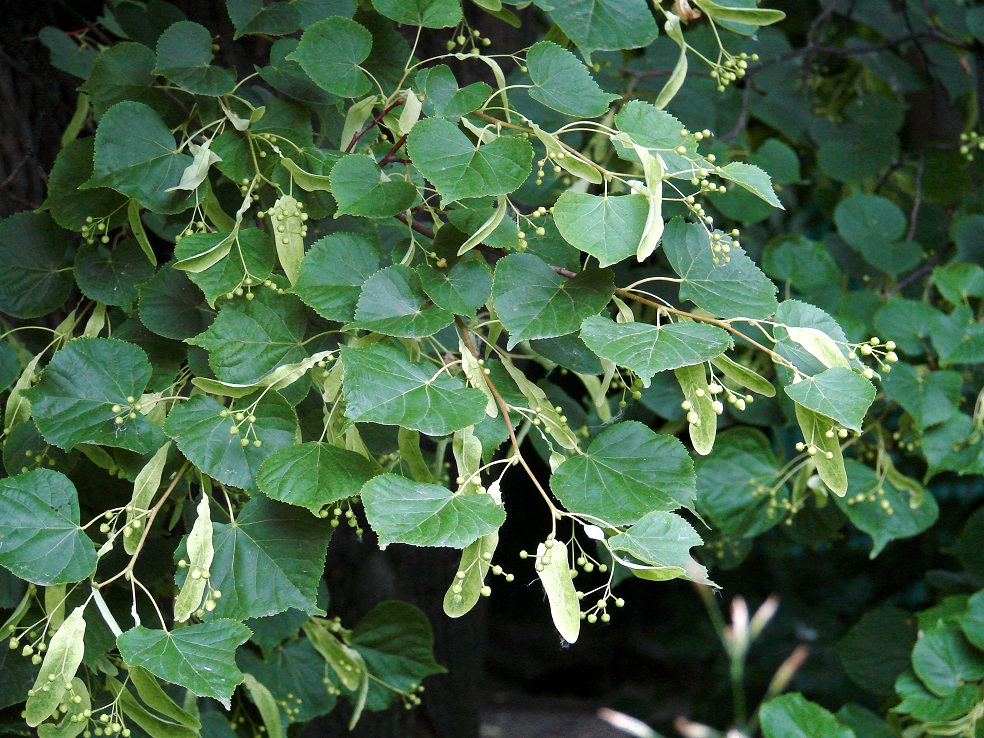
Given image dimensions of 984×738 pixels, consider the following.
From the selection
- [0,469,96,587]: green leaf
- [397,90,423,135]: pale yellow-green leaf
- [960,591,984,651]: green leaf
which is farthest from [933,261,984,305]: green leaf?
[0,469,96,587]: green leaf

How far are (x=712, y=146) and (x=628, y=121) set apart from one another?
55 centimetres

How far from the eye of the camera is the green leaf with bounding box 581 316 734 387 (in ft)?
2.15

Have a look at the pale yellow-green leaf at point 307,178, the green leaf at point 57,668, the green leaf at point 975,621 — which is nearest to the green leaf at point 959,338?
the green leaf at point 975,621

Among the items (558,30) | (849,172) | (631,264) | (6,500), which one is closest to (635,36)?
(558,30)

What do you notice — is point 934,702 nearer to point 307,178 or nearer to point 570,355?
point 570,355

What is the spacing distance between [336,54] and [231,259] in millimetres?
217

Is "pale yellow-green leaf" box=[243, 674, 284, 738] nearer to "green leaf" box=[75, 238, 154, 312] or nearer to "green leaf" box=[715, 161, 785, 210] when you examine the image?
"green leaf" box=[75, 238, 154, 312]

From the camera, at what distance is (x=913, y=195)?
176 cm

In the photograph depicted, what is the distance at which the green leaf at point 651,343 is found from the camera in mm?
656

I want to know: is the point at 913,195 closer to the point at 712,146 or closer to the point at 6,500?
the point at 712,146

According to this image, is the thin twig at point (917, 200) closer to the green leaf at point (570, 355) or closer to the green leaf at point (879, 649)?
the green leaf at point (879, 649)

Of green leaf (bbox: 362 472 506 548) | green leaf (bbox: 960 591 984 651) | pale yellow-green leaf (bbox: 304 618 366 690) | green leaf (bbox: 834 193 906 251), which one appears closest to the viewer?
green leaf (bbox: 362 472 506 548)

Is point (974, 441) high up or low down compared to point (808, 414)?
down

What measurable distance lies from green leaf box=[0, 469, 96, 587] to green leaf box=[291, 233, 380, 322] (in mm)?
277
